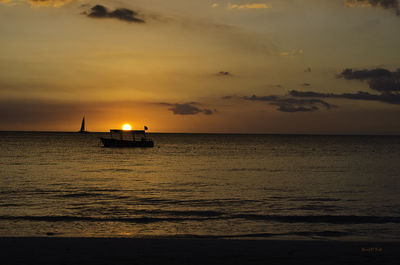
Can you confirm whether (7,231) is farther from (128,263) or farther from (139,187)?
(139,187)

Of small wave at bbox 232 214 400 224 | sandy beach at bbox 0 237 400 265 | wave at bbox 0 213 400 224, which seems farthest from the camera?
small wave at bbox 232 214 400 224

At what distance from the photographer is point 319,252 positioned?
13.0 metres

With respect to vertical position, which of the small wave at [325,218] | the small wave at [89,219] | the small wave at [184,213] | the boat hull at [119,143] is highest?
the boat hull at [119,143]

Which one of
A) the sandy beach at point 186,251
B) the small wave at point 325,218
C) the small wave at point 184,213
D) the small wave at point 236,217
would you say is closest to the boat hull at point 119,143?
the small wave at point 184,213

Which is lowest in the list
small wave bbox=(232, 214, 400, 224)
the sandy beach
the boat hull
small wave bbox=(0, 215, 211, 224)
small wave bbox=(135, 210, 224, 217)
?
small wave bbox=(232, 214, 400, 224)

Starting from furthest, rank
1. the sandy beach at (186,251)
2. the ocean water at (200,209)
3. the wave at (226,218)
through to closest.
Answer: the wave at (226,218)
the ocean water at (200,209)
the sandy beach at (186,251)

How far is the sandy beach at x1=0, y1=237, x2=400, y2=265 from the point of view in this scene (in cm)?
1182

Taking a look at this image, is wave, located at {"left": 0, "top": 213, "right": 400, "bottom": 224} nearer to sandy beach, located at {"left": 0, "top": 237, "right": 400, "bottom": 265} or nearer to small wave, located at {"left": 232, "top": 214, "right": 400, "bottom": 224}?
small wave, located at {"left": 232, "top": 214, "right": 400, "bottom": 224}

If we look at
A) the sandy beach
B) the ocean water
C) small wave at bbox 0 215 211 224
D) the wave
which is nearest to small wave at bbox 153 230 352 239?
the ocean water

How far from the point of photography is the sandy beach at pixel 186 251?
11820 mm

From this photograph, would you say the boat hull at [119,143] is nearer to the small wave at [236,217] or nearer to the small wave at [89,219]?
the small wave at [89,219]

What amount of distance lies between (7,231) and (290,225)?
1276 cm

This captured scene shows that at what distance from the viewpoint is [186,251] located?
13016 millimetres

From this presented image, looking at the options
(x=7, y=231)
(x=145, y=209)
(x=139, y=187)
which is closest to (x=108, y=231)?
(x=7, y=231)
